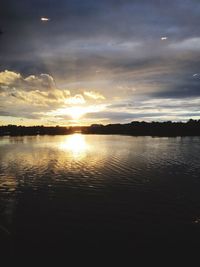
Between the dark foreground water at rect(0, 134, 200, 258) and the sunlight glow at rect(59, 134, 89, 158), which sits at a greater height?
the sunlight glow at rect(59, 134, 89, 158)

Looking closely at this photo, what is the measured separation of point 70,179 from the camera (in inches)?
1567

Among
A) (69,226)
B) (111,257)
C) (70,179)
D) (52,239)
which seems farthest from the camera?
(70,179)

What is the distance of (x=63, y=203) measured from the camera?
92.3ft

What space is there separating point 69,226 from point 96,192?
1023 cm

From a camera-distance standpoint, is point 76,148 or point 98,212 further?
point 76,148

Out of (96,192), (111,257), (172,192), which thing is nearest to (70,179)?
(96,192)

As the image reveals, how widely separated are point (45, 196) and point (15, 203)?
352 cm

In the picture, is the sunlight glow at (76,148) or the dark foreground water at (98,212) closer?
the dark foreground water at (98,212)

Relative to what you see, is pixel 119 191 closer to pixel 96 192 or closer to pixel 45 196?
pixel 96 192

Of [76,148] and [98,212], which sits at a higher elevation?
[76,148]

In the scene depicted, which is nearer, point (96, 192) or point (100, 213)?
point (100, 213)

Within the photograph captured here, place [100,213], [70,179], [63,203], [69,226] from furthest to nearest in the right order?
[70,179]
[63,203]
[100,213]
[69,226]

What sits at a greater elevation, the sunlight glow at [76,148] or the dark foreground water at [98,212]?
the sunlight glow at [76,148]

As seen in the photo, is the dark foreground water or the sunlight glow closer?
the dark foreground water
